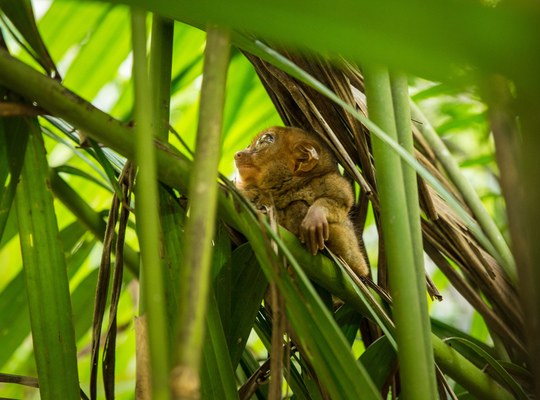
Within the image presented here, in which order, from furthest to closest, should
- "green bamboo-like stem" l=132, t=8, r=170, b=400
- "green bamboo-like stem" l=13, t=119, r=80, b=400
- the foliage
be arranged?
1. "green bamboo-like stem" l=13, t=119, r=80, b=400
2. "green bamboo-like stem" l=132, t=8, r=170, b=400
3. the foliage

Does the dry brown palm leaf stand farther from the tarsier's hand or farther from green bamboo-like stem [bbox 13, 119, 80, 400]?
green bamboo-like stem [bbox 13, 119, 80, 400]

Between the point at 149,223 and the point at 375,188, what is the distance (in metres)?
1.33

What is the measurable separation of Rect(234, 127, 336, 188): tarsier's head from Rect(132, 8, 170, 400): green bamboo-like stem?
5.65ft

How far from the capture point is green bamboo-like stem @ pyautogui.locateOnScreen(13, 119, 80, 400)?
165cm

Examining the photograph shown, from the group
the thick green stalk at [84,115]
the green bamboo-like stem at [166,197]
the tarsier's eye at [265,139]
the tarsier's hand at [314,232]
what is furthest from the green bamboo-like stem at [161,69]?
the tarsier's eye at [265,139]

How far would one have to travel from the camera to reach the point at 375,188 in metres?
2.09

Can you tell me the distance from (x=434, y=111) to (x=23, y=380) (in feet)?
9.11

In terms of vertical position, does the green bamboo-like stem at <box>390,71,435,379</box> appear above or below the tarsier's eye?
below

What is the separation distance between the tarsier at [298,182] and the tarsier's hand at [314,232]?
0.28 meters

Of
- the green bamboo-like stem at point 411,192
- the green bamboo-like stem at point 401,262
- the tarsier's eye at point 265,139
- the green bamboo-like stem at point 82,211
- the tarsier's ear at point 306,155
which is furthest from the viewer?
the tarsier's eye at point 265,139

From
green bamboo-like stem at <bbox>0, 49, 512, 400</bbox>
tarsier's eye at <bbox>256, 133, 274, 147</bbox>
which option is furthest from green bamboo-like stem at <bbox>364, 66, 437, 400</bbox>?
tarsier's eye at <bbox>256, 133, 274, 147</bbox>

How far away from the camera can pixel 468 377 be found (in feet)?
6.28

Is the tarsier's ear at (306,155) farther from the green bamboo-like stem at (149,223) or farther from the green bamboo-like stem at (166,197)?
the green bamboo-like stem at (149,223)

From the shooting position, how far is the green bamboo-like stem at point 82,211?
2.28 m
